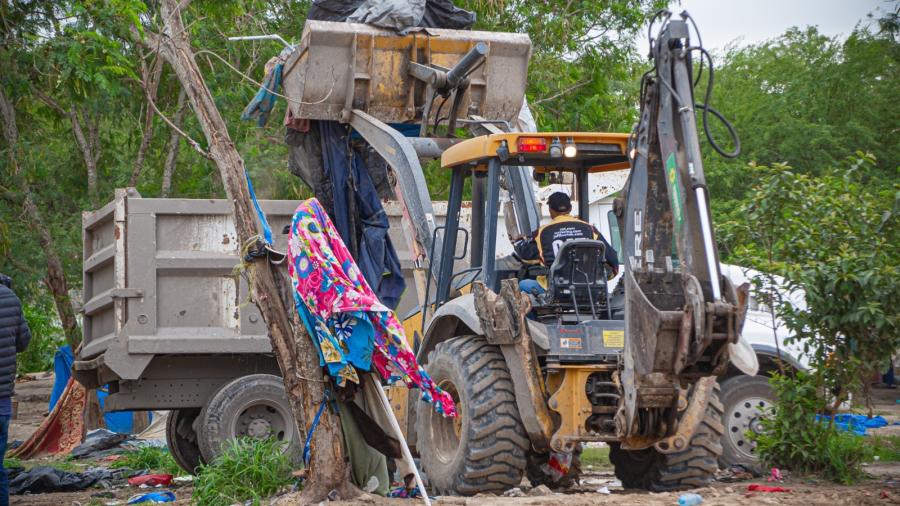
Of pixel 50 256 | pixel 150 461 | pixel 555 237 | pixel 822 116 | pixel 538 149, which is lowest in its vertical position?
pixel 150 461

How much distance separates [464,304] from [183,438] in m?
4.07

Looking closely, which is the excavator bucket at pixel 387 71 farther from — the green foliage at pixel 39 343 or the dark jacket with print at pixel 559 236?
the green foliage at pixel 39 343

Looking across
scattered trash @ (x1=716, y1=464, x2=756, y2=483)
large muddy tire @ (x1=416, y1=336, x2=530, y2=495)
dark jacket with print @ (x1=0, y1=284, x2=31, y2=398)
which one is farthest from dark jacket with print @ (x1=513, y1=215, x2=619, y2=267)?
dark jacket with print @ (x1=0, y1=284, x2=31, y2=398)

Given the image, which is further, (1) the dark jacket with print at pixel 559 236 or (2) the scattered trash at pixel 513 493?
(1) the dark jacket with print at pixel 559 236

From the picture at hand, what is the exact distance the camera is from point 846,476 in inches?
313

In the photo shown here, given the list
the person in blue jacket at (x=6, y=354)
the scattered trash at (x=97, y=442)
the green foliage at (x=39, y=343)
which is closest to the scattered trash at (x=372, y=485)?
the person in blue jacket at (x=6, y=354)

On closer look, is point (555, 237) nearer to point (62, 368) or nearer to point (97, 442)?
point (97, 442)

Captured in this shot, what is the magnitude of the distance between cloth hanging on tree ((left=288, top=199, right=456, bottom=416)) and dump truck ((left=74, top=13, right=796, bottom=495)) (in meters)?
0.77

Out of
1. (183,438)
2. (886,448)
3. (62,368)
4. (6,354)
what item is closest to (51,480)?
(183,438)

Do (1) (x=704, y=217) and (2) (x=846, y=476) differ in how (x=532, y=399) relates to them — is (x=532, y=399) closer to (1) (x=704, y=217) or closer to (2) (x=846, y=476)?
(1) (x=704, y=217)

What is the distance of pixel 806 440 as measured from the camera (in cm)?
808

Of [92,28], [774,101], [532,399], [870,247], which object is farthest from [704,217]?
[774,101]

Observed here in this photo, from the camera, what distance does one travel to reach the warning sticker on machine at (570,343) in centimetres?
692

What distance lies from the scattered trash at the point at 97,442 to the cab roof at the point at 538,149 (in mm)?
5963
